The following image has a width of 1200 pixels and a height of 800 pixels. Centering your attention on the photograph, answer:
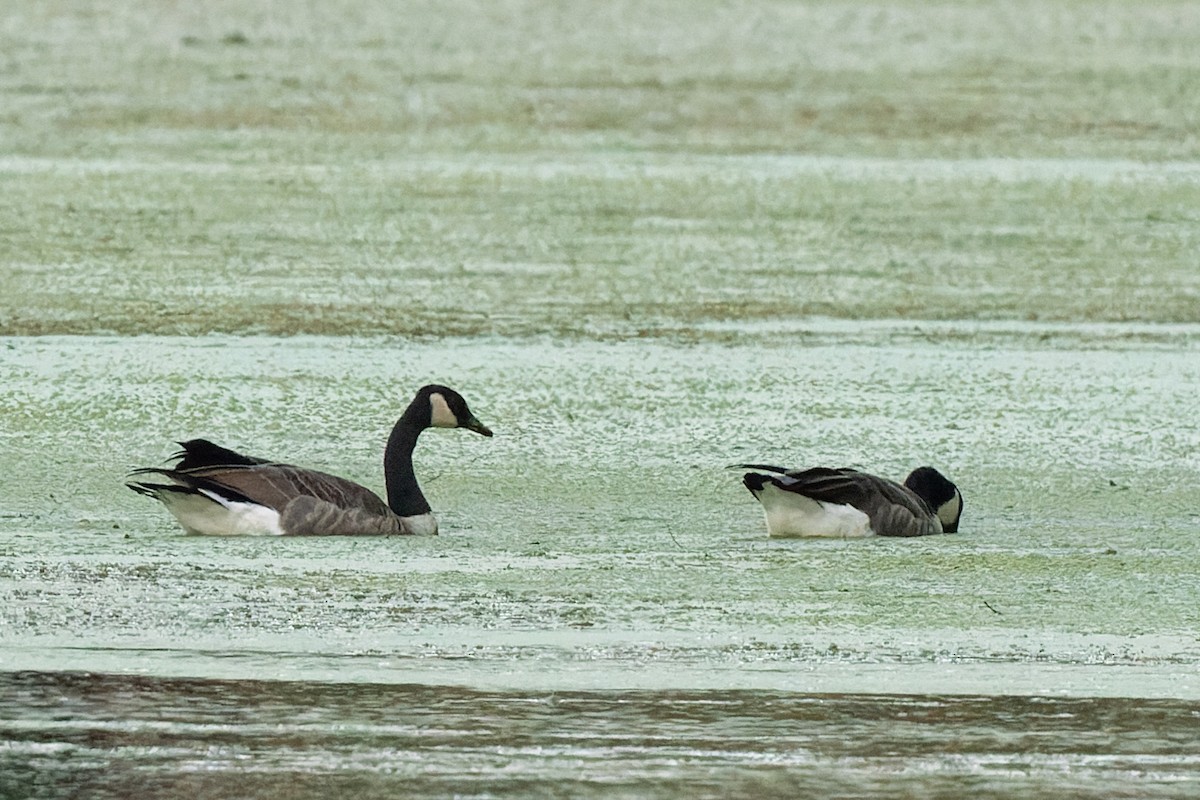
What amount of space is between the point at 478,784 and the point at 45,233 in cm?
707

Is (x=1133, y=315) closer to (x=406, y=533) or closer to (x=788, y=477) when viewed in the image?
(x=788, y=477)

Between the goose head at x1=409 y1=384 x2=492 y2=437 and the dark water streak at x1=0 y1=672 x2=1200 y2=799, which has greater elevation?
the goose head at x1=409 y1=384 x2=492 y2=437

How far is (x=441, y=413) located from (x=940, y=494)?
136 cm

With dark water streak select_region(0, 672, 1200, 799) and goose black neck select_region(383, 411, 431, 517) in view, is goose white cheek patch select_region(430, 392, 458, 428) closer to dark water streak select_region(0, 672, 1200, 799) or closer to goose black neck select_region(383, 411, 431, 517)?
goose black neck select_region(383, 411, 431, 517)

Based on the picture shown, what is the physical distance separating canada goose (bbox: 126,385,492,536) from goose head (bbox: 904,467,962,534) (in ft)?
4.27

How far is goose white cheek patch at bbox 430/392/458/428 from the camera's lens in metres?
6.50

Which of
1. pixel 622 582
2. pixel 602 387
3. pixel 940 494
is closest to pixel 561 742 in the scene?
pixel 622 582

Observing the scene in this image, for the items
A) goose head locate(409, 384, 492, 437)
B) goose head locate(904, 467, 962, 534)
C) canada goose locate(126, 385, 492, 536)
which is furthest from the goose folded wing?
goose head locate(904, 467, 962, 534)

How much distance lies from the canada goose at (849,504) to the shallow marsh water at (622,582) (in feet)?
0.24

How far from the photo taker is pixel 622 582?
5398 mm

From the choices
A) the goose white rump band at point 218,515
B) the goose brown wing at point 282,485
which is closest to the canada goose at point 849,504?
the goose brown wing at point 282,485

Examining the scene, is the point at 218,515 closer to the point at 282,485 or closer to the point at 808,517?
the point at 282,485

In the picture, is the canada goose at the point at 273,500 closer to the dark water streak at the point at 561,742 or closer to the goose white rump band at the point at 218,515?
the goose white rump band at the point at 218,515

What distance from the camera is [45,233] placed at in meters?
10.3
